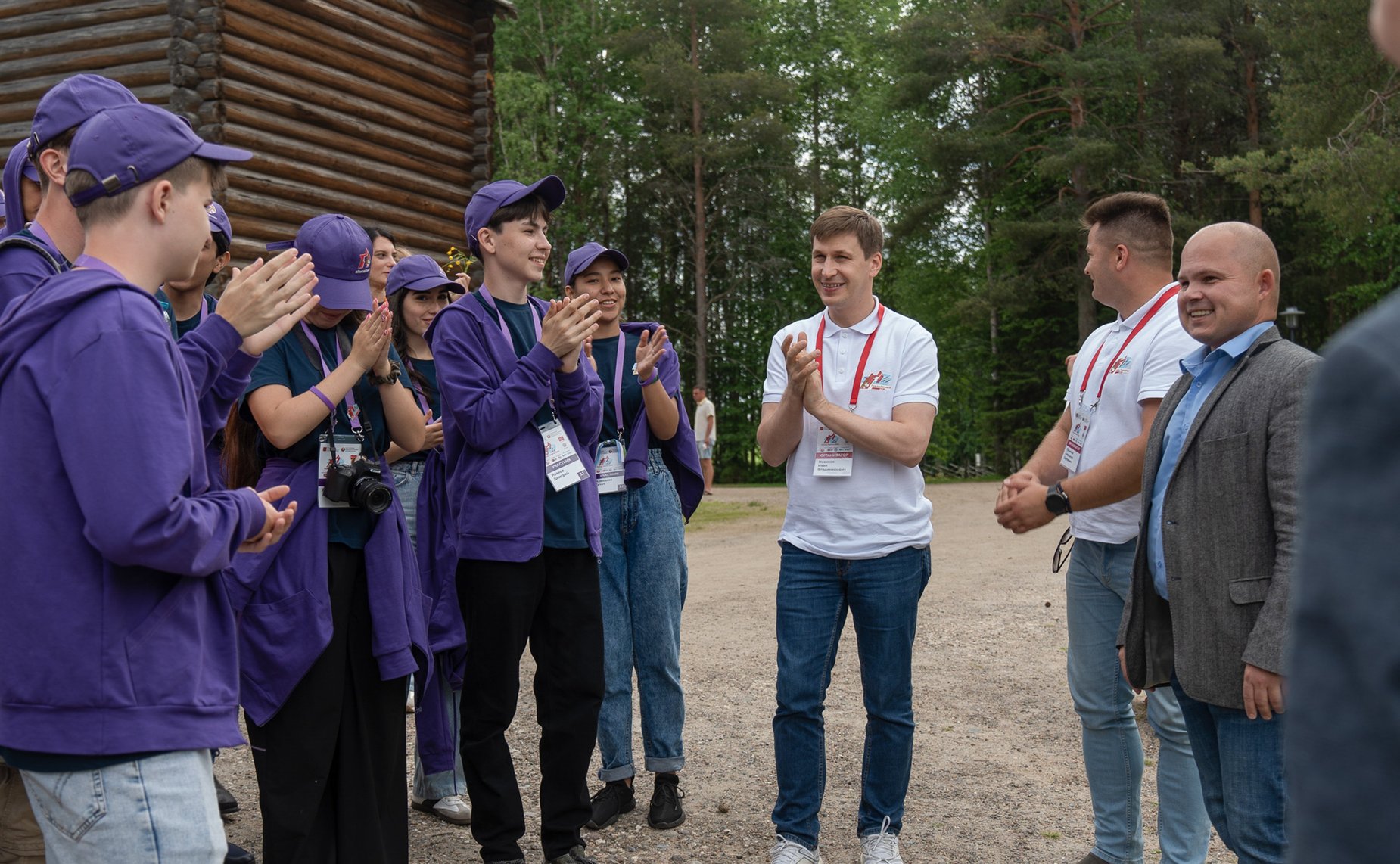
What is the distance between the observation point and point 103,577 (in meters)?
2.20

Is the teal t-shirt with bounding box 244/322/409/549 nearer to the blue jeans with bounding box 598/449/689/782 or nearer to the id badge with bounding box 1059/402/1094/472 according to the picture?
the blue jeans with bounding box 598/449/689/782

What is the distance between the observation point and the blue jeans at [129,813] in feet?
7.09

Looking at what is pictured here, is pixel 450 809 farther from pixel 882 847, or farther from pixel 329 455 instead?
pixel 329 455

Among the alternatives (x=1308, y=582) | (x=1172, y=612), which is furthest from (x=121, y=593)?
(x=1172, y=612)

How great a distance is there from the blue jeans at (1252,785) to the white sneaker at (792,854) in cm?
160

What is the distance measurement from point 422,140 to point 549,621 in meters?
11.3

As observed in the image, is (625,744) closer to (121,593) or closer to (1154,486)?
(1154,486)

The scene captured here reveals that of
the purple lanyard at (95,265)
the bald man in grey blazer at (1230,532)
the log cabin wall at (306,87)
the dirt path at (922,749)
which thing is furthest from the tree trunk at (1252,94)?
the purple lanyard at (95,265)

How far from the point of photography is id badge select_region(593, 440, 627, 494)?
521 cm

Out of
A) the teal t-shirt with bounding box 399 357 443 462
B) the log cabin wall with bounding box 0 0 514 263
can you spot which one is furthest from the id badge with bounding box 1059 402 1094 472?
the log cabin wall with bounding box 0 0 514 263

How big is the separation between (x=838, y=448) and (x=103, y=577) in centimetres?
281

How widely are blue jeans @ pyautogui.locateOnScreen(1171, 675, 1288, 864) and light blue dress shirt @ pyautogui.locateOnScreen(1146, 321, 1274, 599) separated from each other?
44 cm

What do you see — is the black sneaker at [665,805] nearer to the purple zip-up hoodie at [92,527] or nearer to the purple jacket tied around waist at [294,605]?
the purple jacket tied around waist at [294,605]

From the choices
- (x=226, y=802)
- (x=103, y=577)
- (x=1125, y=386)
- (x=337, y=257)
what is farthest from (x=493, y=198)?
(x=226, y=802)
